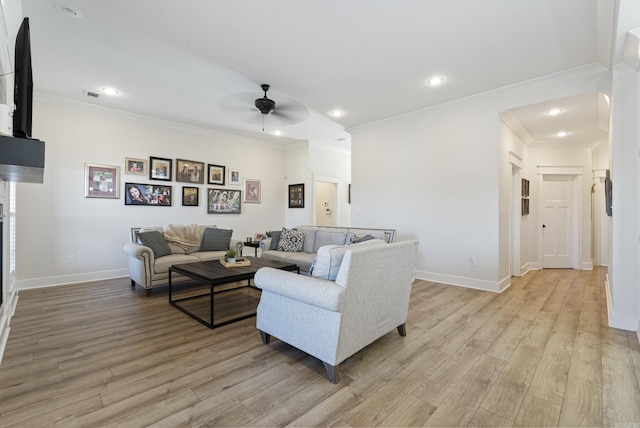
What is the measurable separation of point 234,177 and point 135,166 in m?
1.89

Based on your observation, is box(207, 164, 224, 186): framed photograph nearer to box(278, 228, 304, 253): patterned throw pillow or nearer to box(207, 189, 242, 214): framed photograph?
box(207, 189, 242, 214): framed photograph

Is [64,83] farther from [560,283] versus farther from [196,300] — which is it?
[560,283]

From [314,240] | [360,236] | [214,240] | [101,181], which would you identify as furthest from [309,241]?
[101,181]

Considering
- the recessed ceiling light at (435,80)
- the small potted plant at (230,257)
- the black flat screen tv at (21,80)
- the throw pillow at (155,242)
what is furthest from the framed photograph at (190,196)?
the recessed ceiling light at (435,80)

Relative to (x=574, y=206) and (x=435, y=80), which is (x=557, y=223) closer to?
(x=574, y=206)

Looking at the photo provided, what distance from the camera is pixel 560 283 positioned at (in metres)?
4.55

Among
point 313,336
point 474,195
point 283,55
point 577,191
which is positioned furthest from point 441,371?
point 577,191

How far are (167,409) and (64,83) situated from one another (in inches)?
170

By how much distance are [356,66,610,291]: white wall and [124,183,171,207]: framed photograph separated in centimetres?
376

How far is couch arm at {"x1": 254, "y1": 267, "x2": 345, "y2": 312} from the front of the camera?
184 centimetres

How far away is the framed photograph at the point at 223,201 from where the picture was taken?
5961 millimetres

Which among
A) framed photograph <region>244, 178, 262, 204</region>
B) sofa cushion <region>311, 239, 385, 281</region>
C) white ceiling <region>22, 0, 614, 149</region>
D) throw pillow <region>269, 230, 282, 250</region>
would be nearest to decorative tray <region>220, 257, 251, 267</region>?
throw pillow <region>269, 230, 282, 250</region>

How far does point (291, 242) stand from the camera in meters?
4.79

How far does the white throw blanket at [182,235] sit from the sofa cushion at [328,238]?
1914mm
